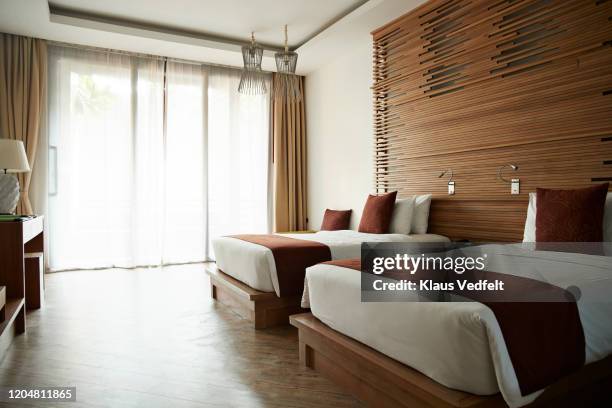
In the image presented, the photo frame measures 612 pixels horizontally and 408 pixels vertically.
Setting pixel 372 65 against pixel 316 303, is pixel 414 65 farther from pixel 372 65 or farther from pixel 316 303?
pixel 316 303

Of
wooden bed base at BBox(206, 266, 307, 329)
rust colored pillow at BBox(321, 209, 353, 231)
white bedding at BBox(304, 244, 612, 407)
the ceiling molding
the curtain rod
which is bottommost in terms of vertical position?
wooden bed base at BBox(206, 266, 307, 329)

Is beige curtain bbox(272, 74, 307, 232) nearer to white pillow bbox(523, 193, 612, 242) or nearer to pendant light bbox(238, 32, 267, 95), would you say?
pendant light bbox(238, 32, 267, 95)

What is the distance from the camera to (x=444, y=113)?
405 cm

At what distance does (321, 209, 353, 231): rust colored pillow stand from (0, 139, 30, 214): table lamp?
318 centimetres

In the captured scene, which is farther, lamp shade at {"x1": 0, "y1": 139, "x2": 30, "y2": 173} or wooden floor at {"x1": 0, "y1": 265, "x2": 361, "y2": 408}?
lamp shade at {"x1": 0, "y1": 139, "x2": 30, "y2": 173}

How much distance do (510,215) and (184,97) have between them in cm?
444

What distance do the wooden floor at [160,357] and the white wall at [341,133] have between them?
252 centimetres

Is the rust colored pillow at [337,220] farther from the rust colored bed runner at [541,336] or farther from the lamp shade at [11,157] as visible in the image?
the rust colored bed runner at [541,336]

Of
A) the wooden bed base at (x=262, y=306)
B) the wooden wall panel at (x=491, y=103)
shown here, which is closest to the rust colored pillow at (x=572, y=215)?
the wooden wall panel at (x=491, y=103)

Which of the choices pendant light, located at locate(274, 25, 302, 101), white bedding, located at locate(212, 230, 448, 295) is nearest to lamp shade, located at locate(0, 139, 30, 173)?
white bedding, located at locate(212, 230, 448, 295)

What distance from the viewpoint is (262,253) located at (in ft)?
10.3

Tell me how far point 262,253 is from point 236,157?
3.37 meters

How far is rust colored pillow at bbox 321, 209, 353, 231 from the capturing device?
5203 mm

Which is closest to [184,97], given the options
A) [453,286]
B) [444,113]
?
[444,113]
